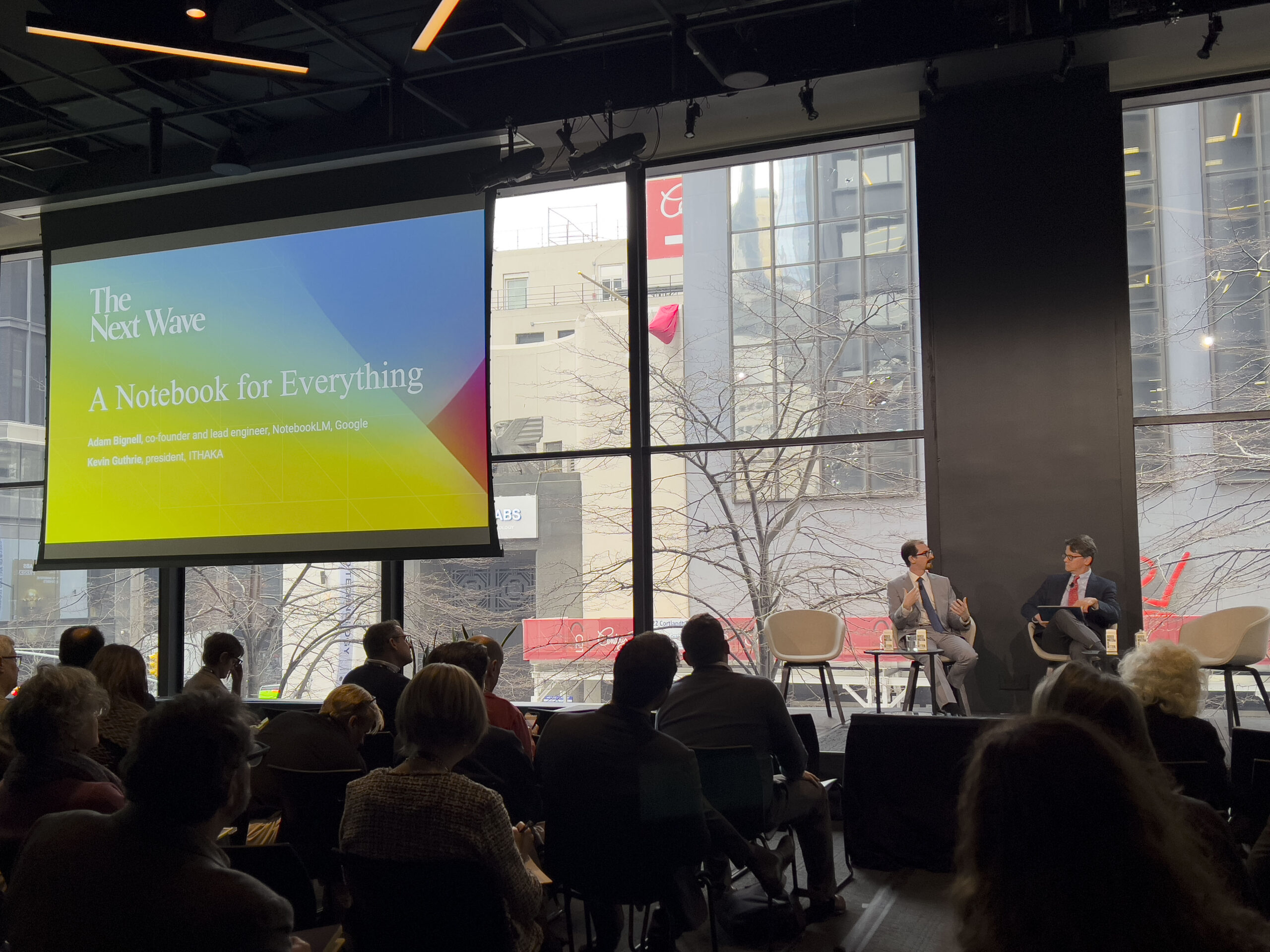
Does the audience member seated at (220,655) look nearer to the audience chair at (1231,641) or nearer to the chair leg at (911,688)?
the chair leg at (911,688)

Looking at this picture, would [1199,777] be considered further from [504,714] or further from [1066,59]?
[1066,59]

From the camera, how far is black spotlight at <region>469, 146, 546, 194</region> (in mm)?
6625

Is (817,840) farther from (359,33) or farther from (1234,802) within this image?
(359,33)

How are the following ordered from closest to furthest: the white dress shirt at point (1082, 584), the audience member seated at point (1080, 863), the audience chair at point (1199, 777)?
the audience member seated at point (1080, 863), the audience chair at point (1199, 777), the white dress shirt at point (1082, 584)

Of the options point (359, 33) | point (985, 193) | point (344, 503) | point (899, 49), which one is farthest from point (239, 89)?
point (985, 193)

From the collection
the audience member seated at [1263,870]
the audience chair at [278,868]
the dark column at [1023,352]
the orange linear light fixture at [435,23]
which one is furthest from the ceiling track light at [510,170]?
the audience member seated at [1263,870]

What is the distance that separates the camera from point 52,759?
238 centimetres

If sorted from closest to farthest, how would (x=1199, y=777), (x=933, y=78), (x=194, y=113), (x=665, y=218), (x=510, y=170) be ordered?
(x=1199, y=777)
(x=933, y=78)
(x=510, y=170)
(x=194, y=113)
(x=665, y=218)

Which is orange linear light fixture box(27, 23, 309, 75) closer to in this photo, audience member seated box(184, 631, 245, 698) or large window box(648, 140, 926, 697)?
audience member seated box(184, 631, 245, 698)

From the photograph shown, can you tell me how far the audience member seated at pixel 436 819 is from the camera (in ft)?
6.93

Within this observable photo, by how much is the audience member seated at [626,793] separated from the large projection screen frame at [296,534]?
3.69 meters

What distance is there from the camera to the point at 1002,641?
21.1ft

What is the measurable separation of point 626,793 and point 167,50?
14.7 ft

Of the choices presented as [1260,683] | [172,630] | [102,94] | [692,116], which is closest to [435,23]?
[692,116]
